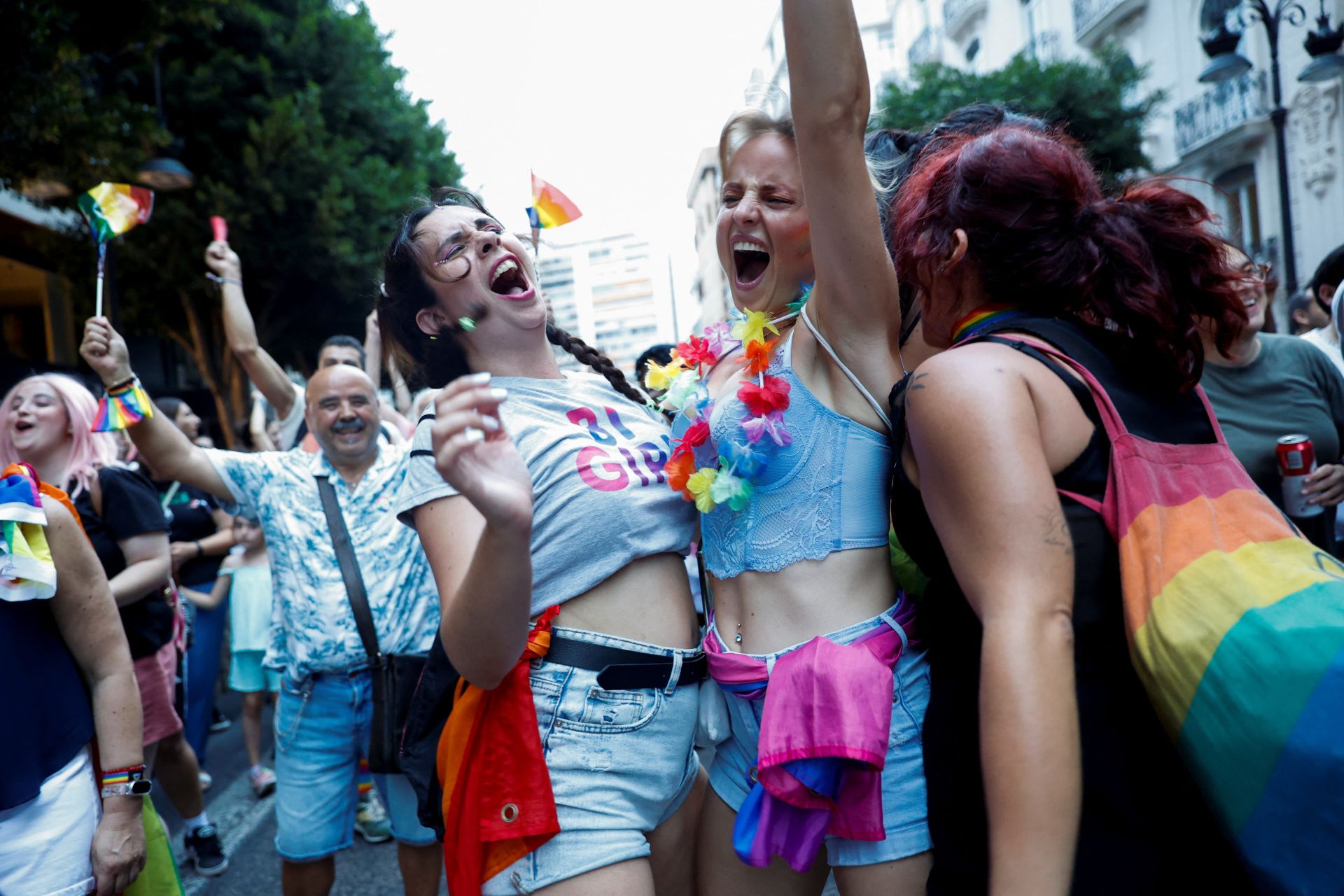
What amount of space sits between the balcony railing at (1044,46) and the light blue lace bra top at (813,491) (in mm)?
23237

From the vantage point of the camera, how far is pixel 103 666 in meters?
2.45

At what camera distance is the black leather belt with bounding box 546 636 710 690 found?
190 centimetres

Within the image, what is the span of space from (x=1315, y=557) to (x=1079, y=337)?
0.44m

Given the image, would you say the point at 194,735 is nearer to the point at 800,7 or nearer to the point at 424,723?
the point at 424,723

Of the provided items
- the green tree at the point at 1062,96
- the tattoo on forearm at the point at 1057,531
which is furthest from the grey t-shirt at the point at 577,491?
the green tree at the point at 1062,96

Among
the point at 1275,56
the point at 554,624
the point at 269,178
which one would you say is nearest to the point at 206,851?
the point at 554,624

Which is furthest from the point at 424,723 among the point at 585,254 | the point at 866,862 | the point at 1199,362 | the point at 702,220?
the point at 585,254

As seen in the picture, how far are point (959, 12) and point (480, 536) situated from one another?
29.9m

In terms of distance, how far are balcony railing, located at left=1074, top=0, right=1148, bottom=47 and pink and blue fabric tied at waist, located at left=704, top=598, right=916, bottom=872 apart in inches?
868

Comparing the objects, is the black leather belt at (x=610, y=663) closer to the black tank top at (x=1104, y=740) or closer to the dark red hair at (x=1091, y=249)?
the black tank top at (x=1104, y=740)

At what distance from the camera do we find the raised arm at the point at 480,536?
4.67 ft

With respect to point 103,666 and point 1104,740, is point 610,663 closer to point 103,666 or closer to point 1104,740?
point 1104,740

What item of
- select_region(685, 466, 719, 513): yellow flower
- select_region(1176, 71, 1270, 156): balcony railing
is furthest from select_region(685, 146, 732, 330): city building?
select_region(685, 466, 719, 513): yellow flower

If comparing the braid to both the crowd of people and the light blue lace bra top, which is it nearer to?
the crowd of people
